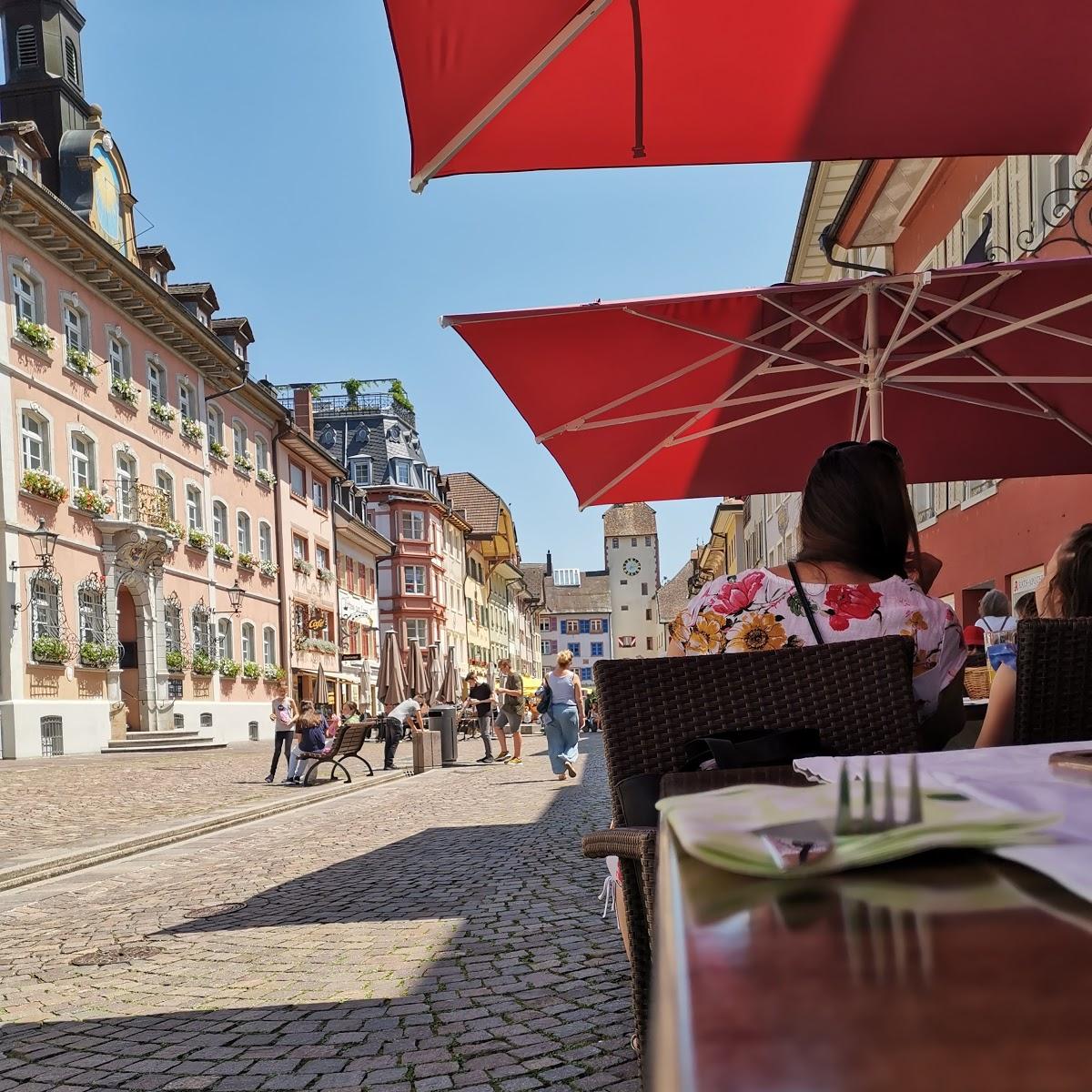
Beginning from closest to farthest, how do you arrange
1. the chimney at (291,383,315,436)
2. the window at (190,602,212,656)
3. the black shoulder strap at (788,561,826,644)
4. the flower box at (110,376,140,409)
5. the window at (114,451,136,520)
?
1. the black shoulder strap at (788,561,826,644)
2. the window at (114,451,136,520)
3. the flower box at (110,376,140,409)
4. the window at (190,602,212,656)
5. the chimney at (291,383,315,436)

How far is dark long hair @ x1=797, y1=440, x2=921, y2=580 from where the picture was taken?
112 inches

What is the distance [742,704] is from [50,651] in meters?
21.4

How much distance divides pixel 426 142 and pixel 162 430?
2658 centimetres

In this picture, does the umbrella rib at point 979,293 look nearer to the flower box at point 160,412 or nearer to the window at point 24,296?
the window at point 24,296

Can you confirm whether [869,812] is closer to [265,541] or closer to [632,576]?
[265,541]

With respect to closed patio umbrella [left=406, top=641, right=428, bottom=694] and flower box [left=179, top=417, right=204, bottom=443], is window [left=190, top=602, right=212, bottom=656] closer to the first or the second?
flower box [left=179, top=417, right=204, bottom=443]

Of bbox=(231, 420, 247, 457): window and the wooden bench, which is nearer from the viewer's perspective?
the wooden bench

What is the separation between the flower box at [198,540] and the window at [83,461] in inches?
186

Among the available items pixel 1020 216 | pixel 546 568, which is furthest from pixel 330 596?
pixel 546 568

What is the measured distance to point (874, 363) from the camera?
19.0ft

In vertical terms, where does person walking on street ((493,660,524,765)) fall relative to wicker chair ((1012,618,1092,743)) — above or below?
below

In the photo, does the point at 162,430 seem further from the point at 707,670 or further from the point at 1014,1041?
the point at 1014,1041

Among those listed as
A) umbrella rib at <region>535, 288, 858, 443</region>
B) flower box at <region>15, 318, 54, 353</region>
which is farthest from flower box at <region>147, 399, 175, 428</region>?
umbrella rib at <region>535, 288, 858, 443</region>

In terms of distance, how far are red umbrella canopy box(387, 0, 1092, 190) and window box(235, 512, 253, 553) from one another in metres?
30.4
